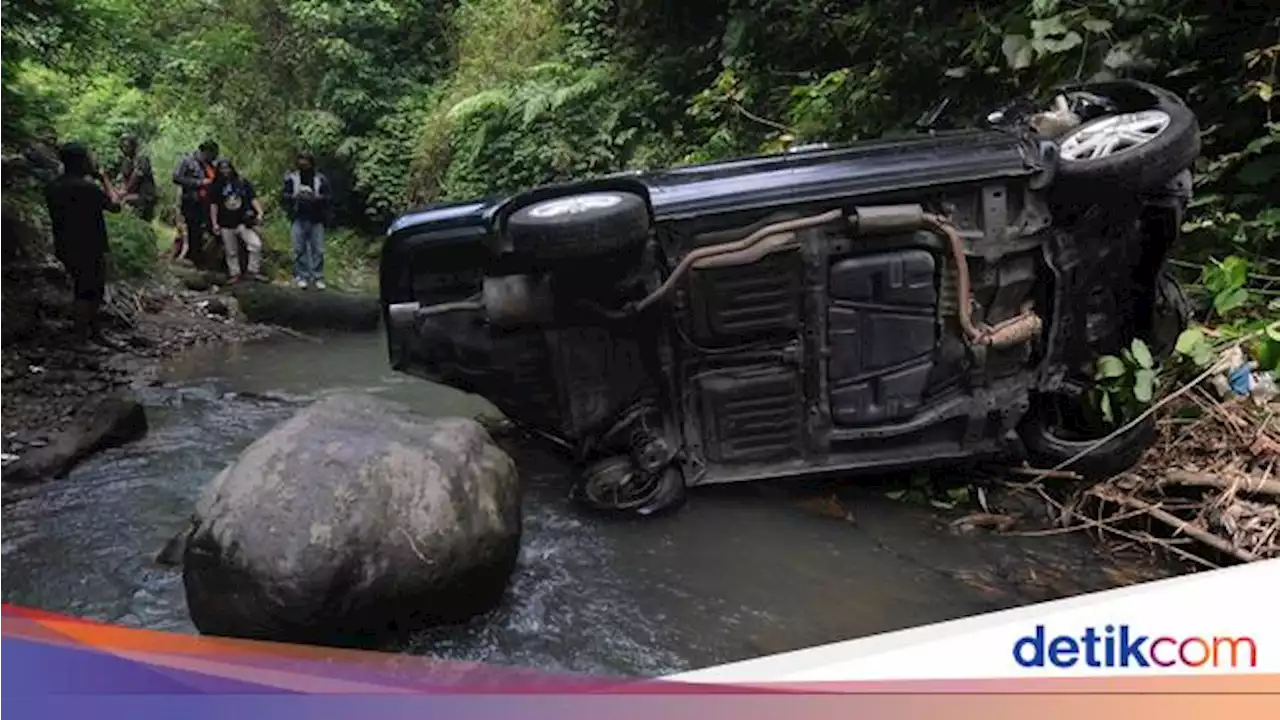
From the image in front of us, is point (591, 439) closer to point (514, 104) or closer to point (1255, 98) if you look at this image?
point (1255, 98)

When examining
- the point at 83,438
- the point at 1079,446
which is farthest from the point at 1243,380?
the point at 83,438

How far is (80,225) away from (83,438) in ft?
10.3

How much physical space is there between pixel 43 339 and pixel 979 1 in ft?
21.8

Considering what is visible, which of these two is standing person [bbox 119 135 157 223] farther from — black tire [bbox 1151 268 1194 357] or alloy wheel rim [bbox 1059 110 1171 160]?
black tire [bbox 1151 268 1194 357]

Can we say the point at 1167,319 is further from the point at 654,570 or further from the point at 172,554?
the point at 172,554

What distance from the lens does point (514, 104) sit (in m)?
12.1

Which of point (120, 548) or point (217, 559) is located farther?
point (120, 548)

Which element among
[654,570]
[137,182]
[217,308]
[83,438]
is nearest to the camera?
[654,570]

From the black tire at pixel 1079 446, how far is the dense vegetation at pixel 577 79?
2.73 feet

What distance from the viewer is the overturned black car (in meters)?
3.96

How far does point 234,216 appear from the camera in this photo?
415 inches

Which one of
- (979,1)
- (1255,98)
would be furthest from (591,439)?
(979,1)

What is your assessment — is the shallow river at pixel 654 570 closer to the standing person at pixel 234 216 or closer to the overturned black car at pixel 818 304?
the overturned black car at pixel 818 304

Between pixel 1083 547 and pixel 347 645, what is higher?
pixel 347 645
